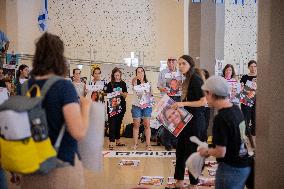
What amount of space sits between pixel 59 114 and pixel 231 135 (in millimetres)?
1286

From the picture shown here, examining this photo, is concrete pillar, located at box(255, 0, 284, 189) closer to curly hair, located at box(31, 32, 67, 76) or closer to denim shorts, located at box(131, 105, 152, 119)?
curly hair, located at box(31, 32, 67, 76)

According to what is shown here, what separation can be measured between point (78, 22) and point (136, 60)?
73.2 inches

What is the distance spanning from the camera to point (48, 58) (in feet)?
7.09

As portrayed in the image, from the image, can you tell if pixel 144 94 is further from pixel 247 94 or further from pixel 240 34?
pixel 240 34

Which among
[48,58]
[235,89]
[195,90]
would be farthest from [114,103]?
[48,58]

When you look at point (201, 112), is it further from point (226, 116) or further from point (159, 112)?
point (226, 116)

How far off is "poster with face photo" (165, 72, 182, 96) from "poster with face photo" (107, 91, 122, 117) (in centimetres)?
111

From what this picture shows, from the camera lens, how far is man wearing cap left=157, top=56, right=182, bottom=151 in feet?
22.1

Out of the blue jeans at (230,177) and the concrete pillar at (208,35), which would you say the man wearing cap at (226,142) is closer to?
the blue jeans at (230,177)

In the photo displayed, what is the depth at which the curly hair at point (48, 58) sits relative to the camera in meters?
2.15

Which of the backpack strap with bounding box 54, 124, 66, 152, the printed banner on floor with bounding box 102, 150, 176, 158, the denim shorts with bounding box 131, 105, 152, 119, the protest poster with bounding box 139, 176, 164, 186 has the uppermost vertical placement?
the backpack strap with bounding box 54, 124, 66, 152

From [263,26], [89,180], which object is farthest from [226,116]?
[89,180]

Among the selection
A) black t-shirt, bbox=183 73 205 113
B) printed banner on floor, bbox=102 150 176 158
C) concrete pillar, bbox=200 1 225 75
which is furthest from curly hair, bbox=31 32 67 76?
concrete pillar, bbox=200 1 225 75

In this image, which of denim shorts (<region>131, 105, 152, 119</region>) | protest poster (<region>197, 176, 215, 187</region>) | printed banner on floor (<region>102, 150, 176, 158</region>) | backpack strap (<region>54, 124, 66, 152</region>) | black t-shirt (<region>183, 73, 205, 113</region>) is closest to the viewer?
backpack strap (<region>54, 124, 66, 152</region>)
